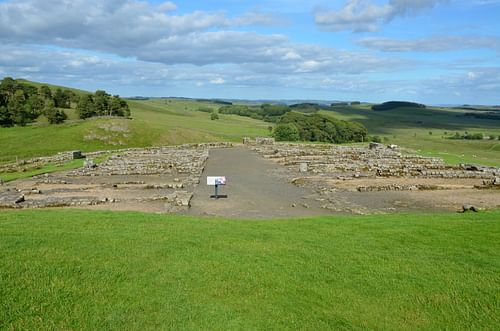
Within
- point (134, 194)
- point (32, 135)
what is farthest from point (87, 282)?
point (32, 135)

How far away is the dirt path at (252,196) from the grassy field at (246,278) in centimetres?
745

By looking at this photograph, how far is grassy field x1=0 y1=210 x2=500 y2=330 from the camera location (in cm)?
761

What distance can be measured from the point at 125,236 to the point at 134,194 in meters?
15.2

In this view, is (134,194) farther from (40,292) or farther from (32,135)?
(32,135)

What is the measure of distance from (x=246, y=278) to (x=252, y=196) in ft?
52.7

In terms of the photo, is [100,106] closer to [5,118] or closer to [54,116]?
[54,116]

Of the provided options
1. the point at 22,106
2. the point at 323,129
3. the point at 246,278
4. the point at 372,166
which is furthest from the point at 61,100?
the point at 246,278

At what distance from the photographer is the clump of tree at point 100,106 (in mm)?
77938

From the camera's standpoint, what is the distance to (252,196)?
2534 cm

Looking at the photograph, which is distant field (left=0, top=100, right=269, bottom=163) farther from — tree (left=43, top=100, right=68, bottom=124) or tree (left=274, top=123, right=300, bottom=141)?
tree (left=274, top=123, right=300, bottom=141)

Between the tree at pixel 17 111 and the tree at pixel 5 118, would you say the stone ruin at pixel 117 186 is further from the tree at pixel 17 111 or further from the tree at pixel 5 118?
the tree at pixel 5 118

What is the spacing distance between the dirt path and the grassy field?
24.5 ft

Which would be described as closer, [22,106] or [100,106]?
[22,106]

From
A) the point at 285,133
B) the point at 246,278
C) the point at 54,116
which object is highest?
the point at 54,116
